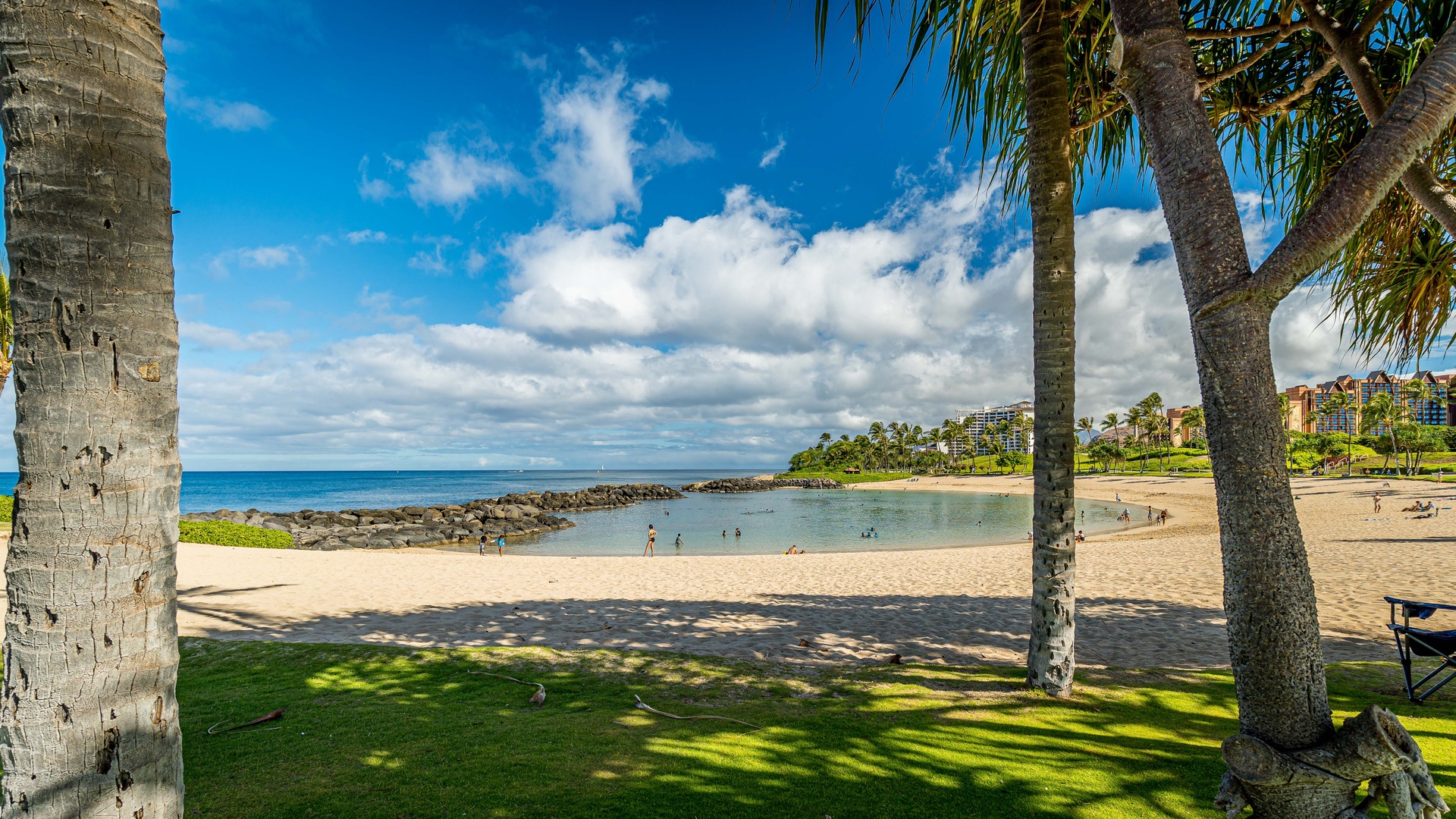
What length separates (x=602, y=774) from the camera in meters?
3.79

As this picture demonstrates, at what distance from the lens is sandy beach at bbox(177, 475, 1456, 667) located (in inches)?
326

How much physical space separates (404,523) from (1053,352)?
41554mm

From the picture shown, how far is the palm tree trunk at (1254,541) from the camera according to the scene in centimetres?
227

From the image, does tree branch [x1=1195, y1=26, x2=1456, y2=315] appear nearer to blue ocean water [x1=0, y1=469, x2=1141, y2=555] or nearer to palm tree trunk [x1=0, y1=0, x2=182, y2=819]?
palm tree trunk [x1=0, y1=0, x2=182, y2=819]

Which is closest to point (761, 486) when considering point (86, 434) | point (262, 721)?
point (262, 721)

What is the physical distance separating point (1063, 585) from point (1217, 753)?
5.03 ft

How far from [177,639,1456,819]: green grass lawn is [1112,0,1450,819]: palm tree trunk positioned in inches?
51.7

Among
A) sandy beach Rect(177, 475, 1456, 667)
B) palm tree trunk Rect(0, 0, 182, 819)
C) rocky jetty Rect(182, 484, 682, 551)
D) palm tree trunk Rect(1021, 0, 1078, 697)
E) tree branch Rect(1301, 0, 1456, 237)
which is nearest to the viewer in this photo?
palm tree trunk Rect(0, 0, 182, 819)

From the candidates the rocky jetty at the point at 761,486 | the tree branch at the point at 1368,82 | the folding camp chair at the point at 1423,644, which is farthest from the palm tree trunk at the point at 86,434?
the rocky jetty at the point at 761,486

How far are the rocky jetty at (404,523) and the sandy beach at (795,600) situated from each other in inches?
379

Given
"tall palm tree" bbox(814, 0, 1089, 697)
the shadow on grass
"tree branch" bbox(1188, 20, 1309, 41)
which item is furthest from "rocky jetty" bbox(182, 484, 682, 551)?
"tree branch" bbox(1188, 20, 1309, 41)

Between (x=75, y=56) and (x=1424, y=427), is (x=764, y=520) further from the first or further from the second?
(x=1424, y=427)

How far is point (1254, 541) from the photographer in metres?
2.38

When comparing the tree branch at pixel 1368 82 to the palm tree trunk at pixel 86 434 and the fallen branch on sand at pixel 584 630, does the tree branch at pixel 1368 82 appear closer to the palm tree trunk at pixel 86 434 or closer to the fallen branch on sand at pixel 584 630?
the palm tree trunk at pixel 86 434
